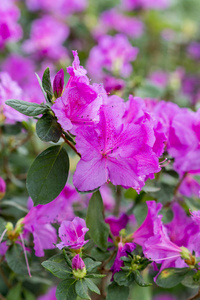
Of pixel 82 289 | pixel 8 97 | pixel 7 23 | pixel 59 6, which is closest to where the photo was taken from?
pixel 82 289

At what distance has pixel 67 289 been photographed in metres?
0.87

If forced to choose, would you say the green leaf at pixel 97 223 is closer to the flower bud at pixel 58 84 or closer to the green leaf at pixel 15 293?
the flower bud at pixel 58 84

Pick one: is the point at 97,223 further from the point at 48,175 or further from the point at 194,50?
the point at 194,50

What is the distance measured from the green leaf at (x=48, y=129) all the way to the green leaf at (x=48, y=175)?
0.08 meters

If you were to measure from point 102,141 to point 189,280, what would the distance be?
416mm

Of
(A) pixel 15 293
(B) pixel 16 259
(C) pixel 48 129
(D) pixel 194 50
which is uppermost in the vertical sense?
(C) pixel 48 129

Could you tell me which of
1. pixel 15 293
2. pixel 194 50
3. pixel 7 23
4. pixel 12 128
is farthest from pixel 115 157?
pixel 194 50

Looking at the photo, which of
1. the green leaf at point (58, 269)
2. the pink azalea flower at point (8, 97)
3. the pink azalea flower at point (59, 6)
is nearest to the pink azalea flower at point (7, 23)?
the pink azalea flower at point (8, 97)

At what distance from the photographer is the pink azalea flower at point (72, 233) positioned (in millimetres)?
871

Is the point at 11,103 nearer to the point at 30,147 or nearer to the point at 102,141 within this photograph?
the point at 102,141

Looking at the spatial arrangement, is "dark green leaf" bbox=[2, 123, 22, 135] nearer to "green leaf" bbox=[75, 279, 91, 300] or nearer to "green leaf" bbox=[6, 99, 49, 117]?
"green leaf" bbox=[6, 99, 49, 117]

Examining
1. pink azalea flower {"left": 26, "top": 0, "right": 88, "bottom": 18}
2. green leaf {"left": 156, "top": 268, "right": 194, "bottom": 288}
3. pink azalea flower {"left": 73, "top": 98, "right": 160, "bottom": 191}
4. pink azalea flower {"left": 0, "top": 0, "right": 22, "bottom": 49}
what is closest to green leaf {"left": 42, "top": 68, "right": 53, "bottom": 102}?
pink azalea flower {"left": 73, "top": 98, "right": 160, "bottom": 191}

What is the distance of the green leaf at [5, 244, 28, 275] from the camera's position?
1.04m

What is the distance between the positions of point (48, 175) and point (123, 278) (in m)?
0.29
